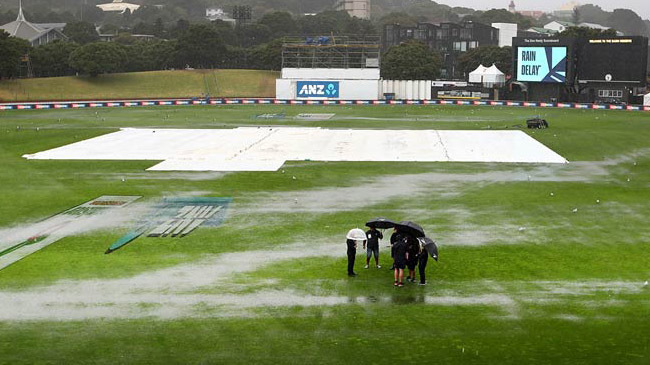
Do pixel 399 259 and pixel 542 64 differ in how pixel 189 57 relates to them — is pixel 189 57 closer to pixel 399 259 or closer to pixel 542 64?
pixel 542 64

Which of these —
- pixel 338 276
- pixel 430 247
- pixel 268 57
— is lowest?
pixel 338 276

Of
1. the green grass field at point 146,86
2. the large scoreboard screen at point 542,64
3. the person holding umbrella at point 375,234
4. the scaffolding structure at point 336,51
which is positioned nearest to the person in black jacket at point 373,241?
the person holding umbrella at point 375,234

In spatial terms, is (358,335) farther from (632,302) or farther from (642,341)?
(632,302)

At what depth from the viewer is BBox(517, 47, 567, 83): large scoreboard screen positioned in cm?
11006

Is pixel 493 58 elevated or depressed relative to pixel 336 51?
elevated

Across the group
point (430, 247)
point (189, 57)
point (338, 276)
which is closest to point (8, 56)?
point (189, 57)

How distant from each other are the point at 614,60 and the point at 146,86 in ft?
266

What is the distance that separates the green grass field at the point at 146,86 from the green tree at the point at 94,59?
2.11 meters

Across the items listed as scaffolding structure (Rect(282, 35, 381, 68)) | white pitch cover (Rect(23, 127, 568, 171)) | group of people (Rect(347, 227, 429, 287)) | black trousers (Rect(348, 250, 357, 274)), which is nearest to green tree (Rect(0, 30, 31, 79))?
scaffolding structure (Rect(282, 35, 381, 68))

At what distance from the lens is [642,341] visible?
1670cm

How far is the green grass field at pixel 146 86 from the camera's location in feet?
433

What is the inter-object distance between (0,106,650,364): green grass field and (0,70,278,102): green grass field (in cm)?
9482

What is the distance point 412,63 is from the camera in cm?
16012

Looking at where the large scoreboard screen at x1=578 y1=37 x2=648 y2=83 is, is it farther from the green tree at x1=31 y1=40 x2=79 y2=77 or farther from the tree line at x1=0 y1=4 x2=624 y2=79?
the green tree at x1=31 y1=40 x2=79 y2=77
